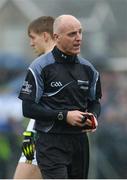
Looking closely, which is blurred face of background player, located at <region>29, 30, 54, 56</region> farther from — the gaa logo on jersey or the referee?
the gaa logo on jersey

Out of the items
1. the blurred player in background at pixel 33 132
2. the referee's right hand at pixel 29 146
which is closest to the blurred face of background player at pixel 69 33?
the blurred player in background at pixel 33 132

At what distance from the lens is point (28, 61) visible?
39.7ft

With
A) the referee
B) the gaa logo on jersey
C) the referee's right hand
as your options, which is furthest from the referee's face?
the referee's right hand

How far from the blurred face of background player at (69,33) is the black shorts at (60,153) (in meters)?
0.68

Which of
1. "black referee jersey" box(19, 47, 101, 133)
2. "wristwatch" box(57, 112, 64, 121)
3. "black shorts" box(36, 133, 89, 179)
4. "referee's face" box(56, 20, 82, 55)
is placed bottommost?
"black shorts" box(36, 133, 89, 179)

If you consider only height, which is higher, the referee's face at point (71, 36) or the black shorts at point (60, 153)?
the referee's face at point (71, 36)

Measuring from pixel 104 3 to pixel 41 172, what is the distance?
531cm

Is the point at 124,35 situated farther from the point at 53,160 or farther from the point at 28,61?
the point at 53,160

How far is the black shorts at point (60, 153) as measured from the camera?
6688 mm

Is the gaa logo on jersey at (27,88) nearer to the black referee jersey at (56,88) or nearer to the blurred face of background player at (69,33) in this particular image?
the black referee jersey at (56,88)

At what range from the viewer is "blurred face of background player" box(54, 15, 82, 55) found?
6.67 m

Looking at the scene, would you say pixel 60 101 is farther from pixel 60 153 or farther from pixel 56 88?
pixel 60 153

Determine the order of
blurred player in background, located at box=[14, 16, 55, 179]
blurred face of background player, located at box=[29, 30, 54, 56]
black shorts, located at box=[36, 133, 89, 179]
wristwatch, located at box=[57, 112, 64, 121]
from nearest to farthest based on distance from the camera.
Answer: wristwatch, located at box=[57, 112, 64, 121]
black shorts, located at box=[36, 133, 89, 179]
blurred player in background, located at box=[14, 16, 55, 179]
blurred face of background player, located at box=[29, 30, 54, 56]

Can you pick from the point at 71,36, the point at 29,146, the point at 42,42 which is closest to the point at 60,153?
the point at 29,146
